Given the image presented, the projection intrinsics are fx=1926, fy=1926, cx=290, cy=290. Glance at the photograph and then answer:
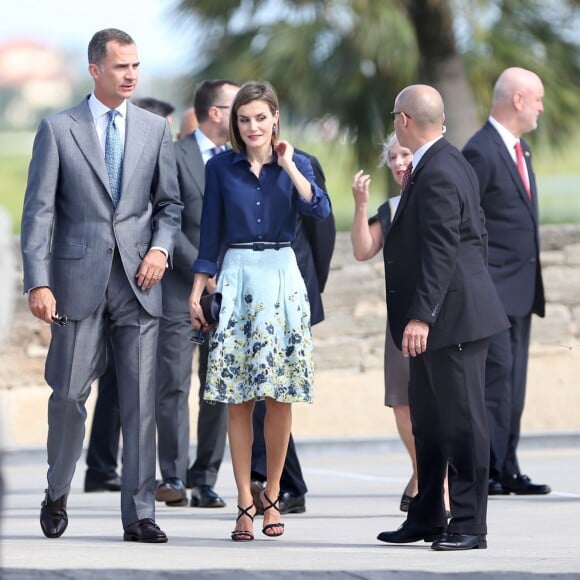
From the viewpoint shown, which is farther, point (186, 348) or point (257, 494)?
point (186, 348)

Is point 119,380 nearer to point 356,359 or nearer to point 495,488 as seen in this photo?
point 495,488

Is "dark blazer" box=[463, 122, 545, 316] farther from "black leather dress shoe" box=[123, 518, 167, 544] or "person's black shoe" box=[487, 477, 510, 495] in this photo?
"black leather dress shoe" box=[123, 518, 167, 544]

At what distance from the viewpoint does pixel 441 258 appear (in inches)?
255

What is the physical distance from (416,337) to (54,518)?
5.09 ft

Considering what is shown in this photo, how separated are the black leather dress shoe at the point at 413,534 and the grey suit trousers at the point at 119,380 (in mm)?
863

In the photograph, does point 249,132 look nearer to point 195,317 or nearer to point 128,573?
point 195,317

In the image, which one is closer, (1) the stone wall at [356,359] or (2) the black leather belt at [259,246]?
(2) the black leather belt at [259,246]

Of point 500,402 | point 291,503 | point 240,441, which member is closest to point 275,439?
point 240,441

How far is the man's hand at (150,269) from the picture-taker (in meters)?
6.91

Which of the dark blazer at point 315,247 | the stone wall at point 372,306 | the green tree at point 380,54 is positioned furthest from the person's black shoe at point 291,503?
the green tree at point 380,54

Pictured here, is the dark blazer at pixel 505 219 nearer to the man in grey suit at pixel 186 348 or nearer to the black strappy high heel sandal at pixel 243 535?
the man in grey suit at pixel 186 348

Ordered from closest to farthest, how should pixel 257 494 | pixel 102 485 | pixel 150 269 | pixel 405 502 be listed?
pixel 150 269, pixel 257 494, pixel 405 502, pixel 102 485

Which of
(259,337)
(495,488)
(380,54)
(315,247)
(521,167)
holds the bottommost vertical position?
(495,488)

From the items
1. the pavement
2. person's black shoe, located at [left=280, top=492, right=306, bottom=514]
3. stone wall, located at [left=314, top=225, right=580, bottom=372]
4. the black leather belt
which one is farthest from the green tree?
the black leather belt
